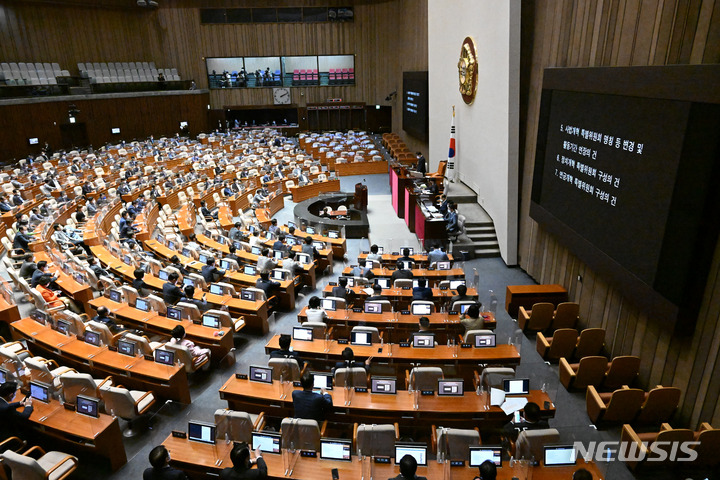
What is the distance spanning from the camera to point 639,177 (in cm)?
689

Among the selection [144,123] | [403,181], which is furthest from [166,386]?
[144,123]

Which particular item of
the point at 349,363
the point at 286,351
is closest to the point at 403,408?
the point at 349,363

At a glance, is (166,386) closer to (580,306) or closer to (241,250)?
(241,250)

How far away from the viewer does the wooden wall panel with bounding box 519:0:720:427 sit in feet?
19.7

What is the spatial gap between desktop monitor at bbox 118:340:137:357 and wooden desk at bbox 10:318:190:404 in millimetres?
67

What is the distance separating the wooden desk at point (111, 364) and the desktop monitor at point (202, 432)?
154 centimetres

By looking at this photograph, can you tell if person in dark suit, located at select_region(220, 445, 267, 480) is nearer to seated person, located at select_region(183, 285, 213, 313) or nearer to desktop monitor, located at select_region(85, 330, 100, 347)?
desktop monitor, located at select_region(85, 330, 100, 347)

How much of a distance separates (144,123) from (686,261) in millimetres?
31182

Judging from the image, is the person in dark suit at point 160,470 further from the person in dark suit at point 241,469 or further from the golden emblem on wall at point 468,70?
the golden emblem on wall at point 468,70

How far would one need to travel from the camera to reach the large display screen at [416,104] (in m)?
23.3

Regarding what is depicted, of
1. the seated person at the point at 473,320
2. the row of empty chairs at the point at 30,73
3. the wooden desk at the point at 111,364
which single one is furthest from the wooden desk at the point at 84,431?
the row of empty chairs at the point at 30,73

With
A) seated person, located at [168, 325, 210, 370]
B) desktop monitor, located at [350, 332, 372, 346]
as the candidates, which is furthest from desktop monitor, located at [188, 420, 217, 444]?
desktop monitor, located at [350, 332, 372, 346]

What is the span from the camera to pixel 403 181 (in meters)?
16.2

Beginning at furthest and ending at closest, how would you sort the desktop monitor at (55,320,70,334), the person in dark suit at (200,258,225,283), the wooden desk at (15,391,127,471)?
the person in dark suit at (200,258,225,283), the desktop monitor at (55,320,70,334), the wooden desk at (15,391,127,471)
